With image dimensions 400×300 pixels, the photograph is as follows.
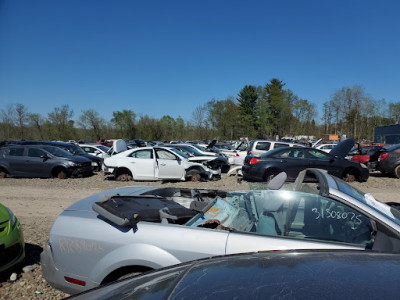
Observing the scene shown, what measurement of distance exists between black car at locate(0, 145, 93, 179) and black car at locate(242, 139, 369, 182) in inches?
297

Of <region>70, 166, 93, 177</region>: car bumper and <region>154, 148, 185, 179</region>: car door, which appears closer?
<region>154, 148, 185, 179</region>: car door

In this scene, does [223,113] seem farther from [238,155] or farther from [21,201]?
[21,201]

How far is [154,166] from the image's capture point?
11070 mm

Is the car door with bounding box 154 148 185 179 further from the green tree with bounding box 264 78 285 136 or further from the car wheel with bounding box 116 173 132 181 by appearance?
the green tree with bounding box 264 78 285 136

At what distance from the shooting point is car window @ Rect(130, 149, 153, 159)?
37.0ft

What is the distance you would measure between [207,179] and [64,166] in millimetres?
6303

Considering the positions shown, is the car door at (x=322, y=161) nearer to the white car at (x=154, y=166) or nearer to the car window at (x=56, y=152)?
the white car at (x=154, y=166)

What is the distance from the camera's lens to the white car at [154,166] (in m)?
11.1

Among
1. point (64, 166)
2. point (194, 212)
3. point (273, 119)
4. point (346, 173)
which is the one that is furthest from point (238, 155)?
point (273, 119)

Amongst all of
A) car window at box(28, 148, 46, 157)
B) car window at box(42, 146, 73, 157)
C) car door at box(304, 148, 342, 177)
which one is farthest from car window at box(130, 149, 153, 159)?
car door at box(304, 148, 342, 177)

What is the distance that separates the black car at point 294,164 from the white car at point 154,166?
1.93 metres

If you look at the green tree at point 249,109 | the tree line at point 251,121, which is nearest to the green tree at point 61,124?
the tree line at point 251,121

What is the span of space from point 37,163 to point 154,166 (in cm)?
536

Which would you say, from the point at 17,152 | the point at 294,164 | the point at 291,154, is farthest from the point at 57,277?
the point at 17,152
